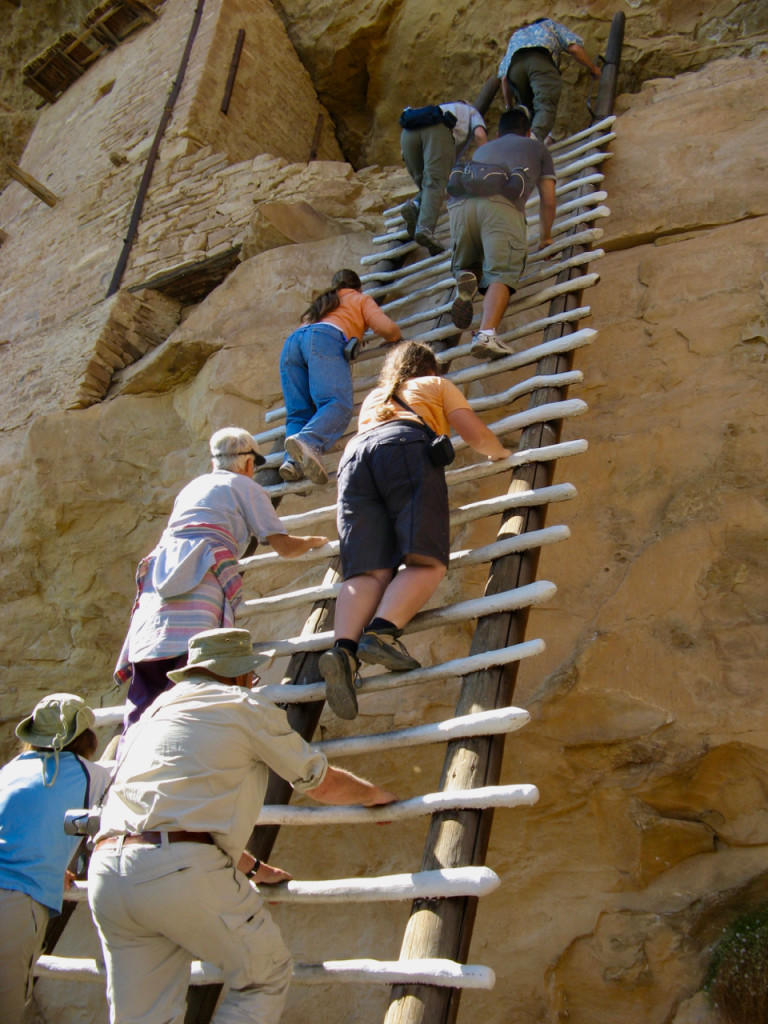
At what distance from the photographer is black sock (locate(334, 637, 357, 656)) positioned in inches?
84.0

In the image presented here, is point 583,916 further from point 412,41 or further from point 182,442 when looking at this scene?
point 412,41

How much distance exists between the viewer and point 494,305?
331 cm

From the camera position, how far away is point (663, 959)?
238 centimetres

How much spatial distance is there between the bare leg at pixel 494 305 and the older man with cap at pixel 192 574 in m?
1.11

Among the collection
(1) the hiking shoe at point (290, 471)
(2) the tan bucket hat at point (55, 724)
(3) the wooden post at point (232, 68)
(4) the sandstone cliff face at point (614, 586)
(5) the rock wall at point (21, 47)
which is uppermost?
(5) the rock wall at point (21, 47)

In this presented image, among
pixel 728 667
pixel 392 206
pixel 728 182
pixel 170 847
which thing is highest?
pixel 170 847

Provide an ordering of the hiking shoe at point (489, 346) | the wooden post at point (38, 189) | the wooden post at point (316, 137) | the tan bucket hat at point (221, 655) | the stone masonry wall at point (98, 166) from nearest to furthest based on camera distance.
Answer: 1. the tan bucket hat at point (221, 655)
2. the hiking shoe at point (489, 346)
3. the stone masonry wall at point (98, 166)
4. the wooden post at point (38, 189)
5. the wooden post at point (316, 137)

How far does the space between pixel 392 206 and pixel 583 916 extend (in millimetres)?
3740

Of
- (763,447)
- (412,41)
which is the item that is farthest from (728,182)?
(412,41)

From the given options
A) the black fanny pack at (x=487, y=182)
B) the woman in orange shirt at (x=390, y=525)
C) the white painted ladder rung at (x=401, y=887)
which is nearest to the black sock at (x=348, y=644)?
the woman in orange shirt at (x=390, y=525)

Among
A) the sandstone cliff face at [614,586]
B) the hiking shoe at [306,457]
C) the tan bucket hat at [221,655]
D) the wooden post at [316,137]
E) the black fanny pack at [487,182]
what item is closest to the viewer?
the tan bucket hat at [221,655]

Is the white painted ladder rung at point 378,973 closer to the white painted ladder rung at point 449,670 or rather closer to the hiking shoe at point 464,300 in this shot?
the white painted ladder rung at point 449,670

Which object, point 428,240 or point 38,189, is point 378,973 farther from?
point 38,189

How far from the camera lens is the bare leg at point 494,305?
10.7 feet
